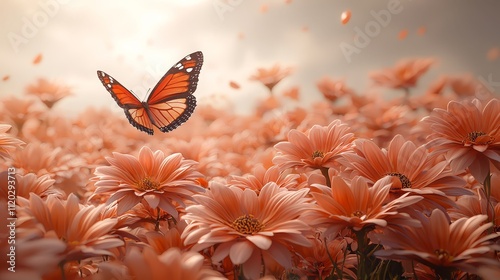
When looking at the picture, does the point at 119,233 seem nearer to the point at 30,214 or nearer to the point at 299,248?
the point at 30,214

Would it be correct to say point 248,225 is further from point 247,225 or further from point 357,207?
point 357,207

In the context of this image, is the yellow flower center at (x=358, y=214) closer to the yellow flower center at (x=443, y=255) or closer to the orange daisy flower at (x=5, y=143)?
the yellow flower center at (x=443, y=255)

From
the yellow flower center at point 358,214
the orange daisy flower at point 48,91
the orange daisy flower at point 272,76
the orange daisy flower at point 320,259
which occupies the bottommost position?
the orange daisy flower at point 320,259

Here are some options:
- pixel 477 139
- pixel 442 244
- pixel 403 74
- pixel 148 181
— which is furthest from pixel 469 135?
pixel 403 74

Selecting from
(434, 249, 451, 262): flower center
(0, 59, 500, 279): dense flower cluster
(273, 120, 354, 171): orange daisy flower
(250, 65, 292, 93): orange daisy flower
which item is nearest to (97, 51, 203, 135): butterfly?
(0, 59, 500, 279): dense flower cluster

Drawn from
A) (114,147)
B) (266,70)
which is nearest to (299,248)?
(114,147)

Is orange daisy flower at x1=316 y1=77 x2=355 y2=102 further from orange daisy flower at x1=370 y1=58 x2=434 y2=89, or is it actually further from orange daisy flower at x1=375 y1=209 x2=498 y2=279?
orange daisy flower at x1=375 y1=209 x2=498 y2=279

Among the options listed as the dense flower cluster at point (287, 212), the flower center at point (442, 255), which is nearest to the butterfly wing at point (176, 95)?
the dense flower cluster at point (287, 212)

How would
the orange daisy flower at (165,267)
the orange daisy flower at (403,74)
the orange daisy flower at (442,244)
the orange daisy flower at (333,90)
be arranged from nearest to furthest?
the orange daisy flower at (165,267) → the orange daisy flower at (442,244) → the orange daisy flower at (403,74) → the orange daisy flower at (333,90)
